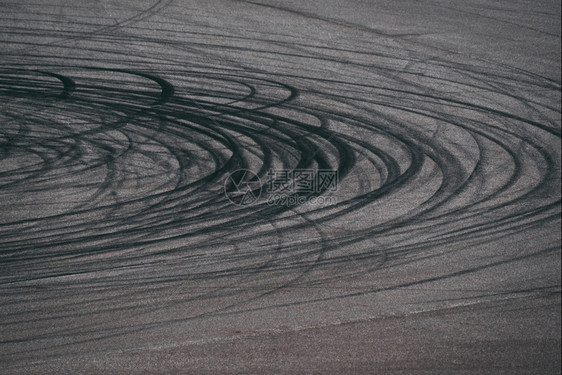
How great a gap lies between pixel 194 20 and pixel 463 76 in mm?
4919

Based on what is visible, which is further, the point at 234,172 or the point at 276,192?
the point at 234,172

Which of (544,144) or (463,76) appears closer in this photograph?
(544,144)

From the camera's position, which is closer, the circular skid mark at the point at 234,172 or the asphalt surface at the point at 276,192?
the asphalt surface at the point at 276,192

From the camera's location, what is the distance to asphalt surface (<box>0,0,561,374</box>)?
21.4 feet

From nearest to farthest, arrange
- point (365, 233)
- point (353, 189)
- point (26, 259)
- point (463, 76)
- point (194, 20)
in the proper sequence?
1. point (26, 259)
2. point (365, 233)
3. point (353, 189)
4. point (463, 76)
5. point (194, 20)

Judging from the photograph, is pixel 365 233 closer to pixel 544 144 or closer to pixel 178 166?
pixel 178 166

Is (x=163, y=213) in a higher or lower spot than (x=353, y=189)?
lower

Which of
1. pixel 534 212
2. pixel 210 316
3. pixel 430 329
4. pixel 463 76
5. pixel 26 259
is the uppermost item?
pixel 463 76

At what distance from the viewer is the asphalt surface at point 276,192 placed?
21.4 ft

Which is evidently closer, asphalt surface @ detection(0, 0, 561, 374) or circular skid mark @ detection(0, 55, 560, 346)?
asphalt surface @ detection(0, 0, 561, 374)

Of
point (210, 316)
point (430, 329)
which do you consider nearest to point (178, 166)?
point (210, 316)

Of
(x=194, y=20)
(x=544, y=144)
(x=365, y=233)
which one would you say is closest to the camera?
(x=365, y=233)

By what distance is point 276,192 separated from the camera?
8.52 metres

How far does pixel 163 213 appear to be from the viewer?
8078 mm
